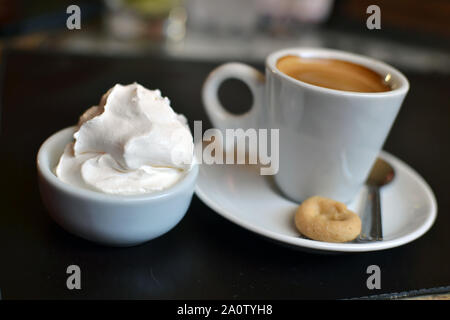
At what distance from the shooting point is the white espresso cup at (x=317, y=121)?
66 centimetres

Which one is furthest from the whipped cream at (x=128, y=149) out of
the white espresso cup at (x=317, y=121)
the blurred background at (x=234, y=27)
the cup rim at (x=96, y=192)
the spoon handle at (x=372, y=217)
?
the blurred background at (x=234, y=27)

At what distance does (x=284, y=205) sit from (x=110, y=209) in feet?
1.06

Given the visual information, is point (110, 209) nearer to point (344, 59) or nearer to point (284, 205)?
point (284, 205)

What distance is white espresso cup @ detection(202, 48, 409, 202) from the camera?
66cm

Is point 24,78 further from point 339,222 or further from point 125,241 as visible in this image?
point 339,222

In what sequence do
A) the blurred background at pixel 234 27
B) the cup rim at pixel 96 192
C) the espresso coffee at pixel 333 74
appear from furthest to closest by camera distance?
the blurred background at pixel 234 27 < the espresso coffee at pixel 333 74 < the cup rim at pixel 96 192

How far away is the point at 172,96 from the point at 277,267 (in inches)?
24.7

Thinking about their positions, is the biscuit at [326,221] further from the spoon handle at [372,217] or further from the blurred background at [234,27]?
the blurred background at [234,27]

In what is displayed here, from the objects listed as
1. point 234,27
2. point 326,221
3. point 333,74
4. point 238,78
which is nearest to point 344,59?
point 333,74

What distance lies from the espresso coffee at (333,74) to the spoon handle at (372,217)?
0.18 m

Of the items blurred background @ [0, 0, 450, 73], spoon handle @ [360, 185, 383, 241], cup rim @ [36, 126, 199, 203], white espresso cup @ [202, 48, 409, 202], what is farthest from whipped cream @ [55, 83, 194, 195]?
blurred background @ [0, 0, 450, 73]

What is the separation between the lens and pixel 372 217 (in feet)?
2.37

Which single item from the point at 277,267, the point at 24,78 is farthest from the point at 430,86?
the point at 24,78

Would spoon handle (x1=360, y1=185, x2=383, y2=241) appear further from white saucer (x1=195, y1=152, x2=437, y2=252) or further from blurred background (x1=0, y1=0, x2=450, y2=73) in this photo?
blurred background (x1=0, y1=0, x2=450, y2=73)
